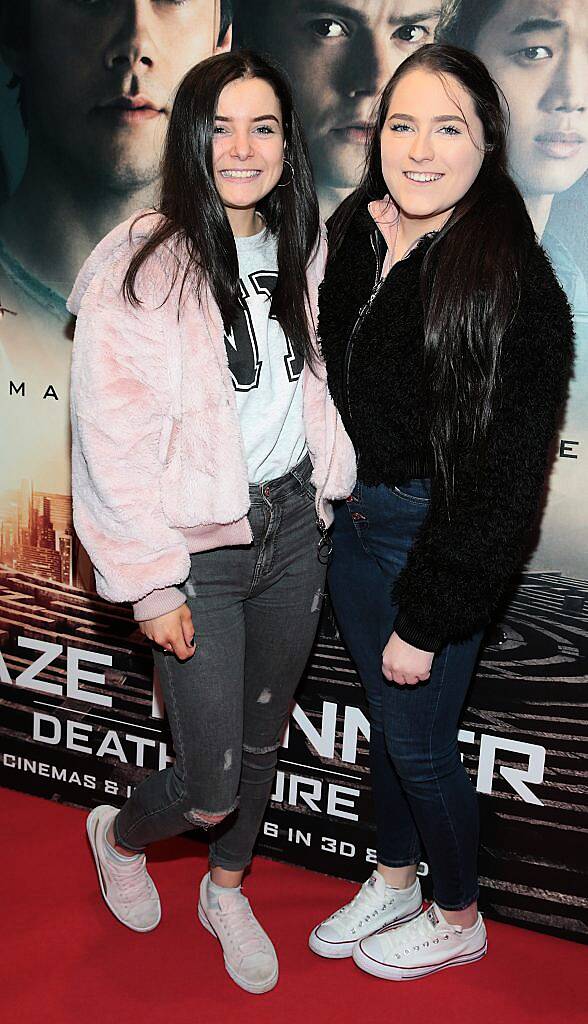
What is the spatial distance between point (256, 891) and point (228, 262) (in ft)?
4.78

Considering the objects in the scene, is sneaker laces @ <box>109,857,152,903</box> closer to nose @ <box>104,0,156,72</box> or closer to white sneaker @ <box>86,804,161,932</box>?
white sneaker @ <box>86,804,161,932</box>

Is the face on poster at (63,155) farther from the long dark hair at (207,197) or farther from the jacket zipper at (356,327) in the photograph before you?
the jacket zipper at (356,327)

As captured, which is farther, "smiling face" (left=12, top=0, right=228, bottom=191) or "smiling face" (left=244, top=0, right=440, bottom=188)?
"smiling face" (left=12, top=0, right=228, bottom=191)

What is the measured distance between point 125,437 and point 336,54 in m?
0.98

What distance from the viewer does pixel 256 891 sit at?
229 centimetres

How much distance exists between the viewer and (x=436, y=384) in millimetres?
1555

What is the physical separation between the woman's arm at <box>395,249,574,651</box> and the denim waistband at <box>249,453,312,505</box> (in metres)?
0.25

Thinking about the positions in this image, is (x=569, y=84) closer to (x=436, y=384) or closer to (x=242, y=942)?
(x=436, y=384)

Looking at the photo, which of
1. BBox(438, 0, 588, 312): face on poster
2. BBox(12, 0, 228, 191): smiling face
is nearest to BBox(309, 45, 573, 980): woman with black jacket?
BBox(438, 0, 588, 312): face on poster

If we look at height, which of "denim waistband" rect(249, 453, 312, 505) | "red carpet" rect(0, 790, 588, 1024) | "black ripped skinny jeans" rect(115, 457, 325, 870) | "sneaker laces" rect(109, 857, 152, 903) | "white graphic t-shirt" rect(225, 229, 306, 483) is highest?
"white graphic t-shirt" rect(225, 229, 306, 483)

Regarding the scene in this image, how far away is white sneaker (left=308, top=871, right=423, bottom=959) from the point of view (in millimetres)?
2064

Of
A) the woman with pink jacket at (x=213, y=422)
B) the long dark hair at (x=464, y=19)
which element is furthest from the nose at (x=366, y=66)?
the woman with pink jacket at (x=213, y=422)

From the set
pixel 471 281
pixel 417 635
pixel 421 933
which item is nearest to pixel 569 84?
pixel 471 281

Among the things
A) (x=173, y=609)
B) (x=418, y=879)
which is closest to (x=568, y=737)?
(x=418, y=879)
